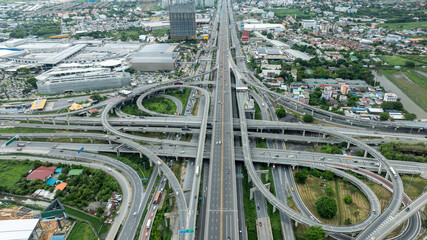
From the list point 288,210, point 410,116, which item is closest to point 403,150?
point 410,116

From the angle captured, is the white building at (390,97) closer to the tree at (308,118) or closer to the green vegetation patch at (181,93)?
the tree at (308,118)

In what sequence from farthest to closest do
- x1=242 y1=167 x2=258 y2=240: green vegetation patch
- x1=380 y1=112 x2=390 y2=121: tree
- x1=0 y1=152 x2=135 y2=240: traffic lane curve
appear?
x1=380 y1=112 x2=390 y2=121: tree
x1=0 y1=152 x2=135 y2=240: traffic lane curve
x1=242 y1=167 x2=258 y2=240: green vegetation patch

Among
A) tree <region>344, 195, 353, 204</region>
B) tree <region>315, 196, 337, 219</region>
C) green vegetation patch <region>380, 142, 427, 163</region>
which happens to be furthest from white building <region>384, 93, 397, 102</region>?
tree <region>315, 196, 337, 219</region>

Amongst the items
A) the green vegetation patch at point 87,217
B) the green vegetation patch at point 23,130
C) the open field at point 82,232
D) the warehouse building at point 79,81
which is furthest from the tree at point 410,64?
the green vegetation patch at point 23,130

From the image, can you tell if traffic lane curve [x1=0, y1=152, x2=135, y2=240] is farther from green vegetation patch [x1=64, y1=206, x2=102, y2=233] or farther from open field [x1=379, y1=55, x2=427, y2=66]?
open field [x1=379, y1=55, x2=427, y2=66]

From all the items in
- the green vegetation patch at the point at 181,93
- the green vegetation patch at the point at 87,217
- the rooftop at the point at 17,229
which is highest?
the green vegetation patch at the point at 181,93
